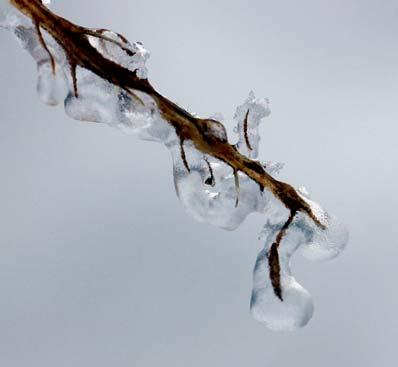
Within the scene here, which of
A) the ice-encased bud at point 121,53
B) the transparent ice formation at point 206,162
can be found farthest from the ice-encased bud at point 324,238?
the ice-encased bud at point 121,53

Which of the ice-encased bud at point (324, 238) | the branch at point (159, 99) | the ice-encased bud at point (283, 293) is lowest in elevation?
the ice-encased bud at point (283, 293)

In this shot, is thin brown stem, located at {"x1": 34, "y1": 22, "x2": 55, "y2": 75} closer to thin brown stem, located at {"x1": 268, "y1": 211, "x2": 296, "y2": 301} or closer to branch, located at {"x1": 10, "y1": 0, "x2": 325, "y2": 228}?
branch, located at {"x1": 10, "y1": 0, "x2": 325, "y2": 228}

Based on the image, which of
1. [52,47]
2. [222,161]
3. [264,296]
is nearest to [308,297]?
[264,296]

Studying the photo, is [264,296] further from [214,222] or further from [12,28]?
[12,28]

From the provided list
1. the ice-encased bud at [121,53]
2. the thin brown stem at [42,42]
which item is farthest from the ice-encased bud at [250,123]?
the thin brown stem at [42,42]

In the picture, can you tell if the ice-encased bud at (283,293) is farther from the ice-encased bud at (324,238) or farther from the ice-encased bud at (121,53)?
the ice-encased bud at (121,53)

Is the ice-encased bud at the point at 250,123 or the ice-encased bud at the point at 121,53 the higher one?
the ice-encased bud at the point at 121,53

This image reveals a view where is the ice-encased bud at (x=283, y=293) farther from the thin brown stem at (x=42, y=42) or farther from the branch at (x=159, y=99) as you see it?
the thin brown stem at (x=42, y=42)

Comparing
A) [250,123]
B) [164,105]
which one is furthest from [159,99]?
[250,123]
